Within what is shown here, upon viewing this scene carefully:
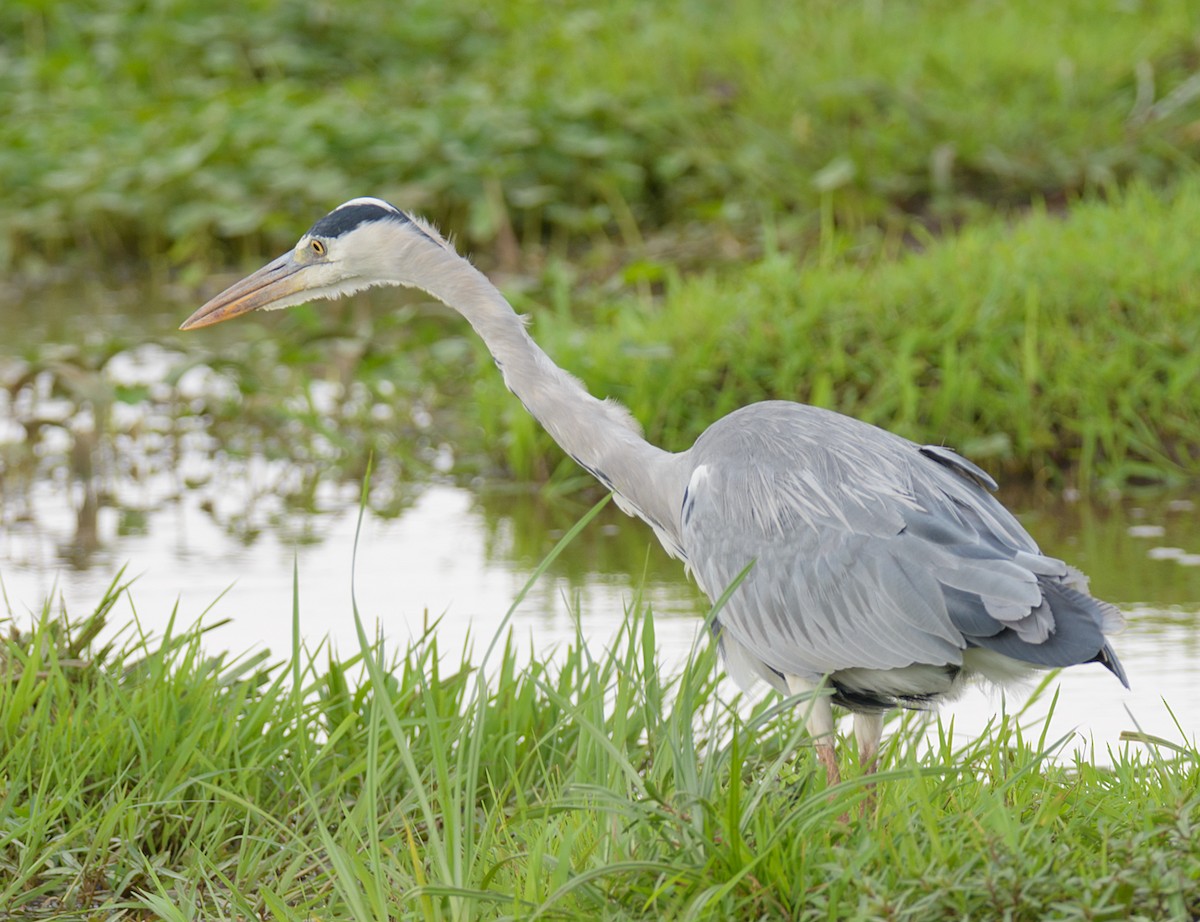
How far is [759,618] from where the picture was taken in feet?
11.9

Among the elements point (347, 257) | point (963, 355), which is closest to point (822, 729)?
point (347, 257)

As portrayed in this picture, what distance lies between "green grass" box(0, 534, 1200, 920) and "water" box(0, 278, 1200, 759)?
2.43ft

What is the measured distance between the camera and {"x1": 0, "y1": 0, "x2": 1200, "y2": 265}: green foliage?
955 cm

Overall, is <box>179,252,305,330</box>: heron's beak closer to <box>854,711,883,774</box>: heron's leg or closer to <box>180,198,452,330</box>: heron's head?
<box>180,198,452,330</box>: heron's head

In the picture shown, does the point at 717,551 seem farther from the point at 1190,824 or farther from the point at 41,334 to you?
the point at 41,334

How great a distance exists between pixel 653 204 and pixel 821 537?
23.7 ft

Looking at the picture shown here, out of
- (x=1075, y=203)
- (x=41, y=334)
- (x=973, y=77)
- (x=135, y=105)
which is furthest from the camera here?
(x=135, y=105)

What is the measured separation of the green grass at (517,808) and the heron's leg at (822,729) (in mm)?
76

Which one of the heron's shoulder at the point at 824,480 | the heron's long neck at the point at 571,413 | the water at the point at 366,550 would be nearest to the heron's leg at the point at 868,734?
the heron's shoulder at the point at 824,480

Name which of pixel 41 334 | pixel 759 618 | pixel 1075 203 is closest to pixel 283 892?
pixel 759 618

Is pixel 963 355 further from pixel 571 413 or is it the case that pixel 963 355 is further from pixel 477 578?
pixel 571 413

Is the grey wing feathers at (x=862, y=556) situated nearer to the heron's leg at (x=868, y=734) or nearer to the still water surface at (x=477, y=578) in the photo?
the heron's leg at (x=868, y=734)

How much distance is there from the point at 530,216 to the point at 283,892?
7532 millimetres

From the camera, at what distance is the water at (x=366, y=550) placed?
5.09 metres
